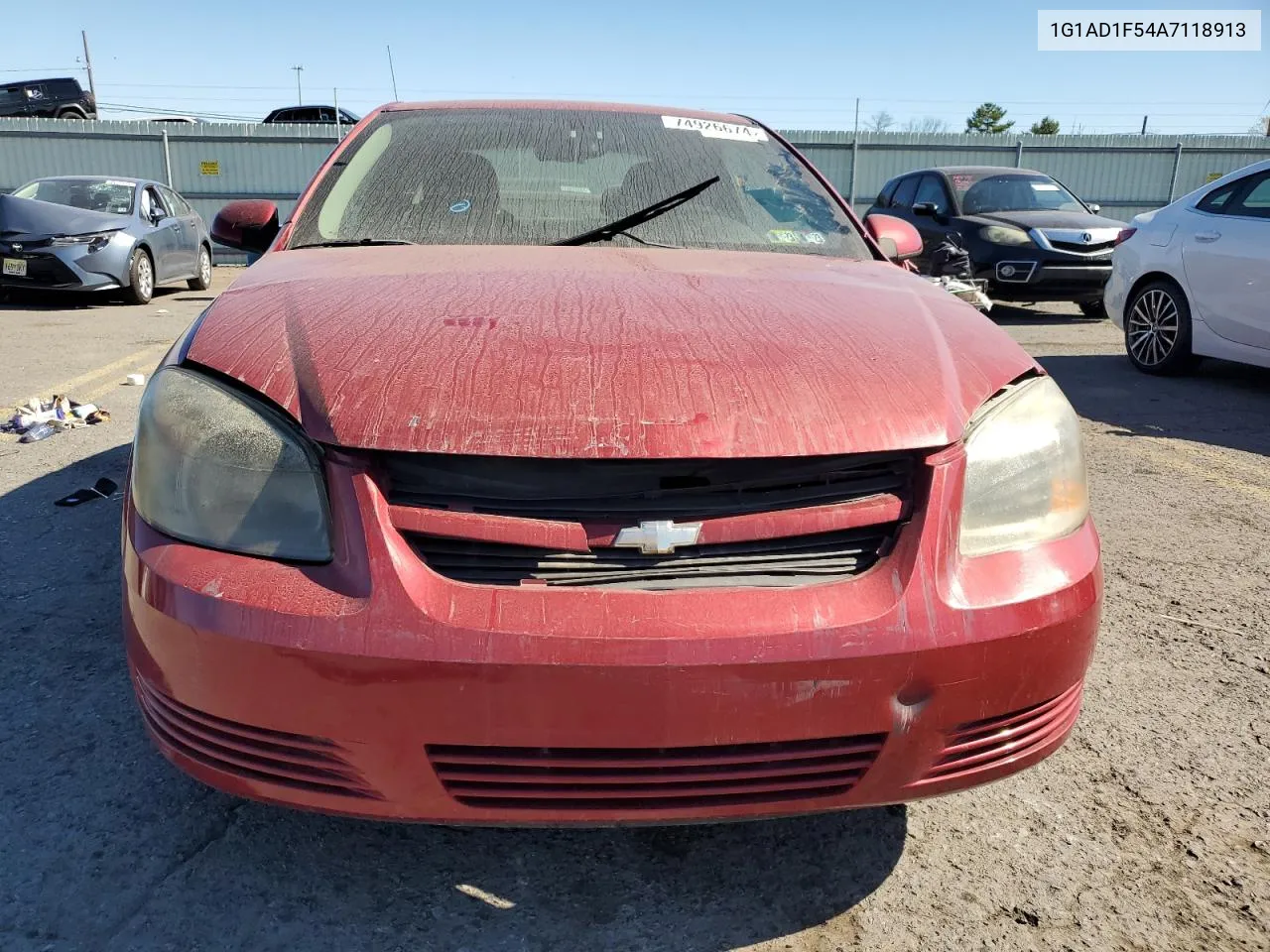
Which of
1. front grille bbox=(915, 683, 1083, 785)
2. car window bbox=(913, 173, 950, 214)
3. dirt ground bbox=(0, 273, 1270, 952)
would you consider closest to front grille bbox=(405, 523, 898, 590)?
front grille bbox=(915, 683, 1083, 785)

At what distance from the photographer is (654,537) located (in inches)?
56.4

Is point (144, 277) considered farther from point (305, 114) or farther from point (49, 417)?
point (305, 114)

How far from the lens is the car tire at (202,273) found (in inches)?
492

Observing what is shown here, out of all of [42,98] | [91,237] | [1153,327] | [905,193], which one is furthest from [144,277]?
[42,98]

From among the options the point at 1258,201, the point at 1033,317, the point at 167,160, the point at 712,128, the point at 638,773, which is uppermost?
the point at 167,160

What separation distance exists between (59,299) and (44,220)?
1.39 metres

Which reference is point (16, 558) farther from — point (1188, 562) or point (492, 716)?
point (1188, 562)

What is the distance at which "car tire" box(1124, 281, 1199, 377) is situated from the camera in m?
6.34

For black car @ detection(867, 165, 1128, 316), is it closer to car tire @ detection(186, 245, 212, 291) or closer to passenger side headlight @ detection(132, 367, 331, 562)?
passenger side headlight @ detection(132, 367, 331, 562)

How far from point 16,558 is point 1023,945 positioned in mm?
3087

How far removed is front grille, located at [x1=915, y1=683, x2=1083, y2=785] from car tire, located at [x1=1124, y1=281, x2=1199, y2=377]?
221 inches

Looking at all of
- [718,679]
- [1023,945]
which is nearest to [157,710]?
[718,679]

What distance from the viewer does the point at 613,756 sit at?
4.58 ft

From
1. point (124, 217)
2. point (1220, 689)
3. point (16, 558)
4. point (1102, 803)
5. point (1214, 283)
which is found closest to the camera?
point (1102, 803)
